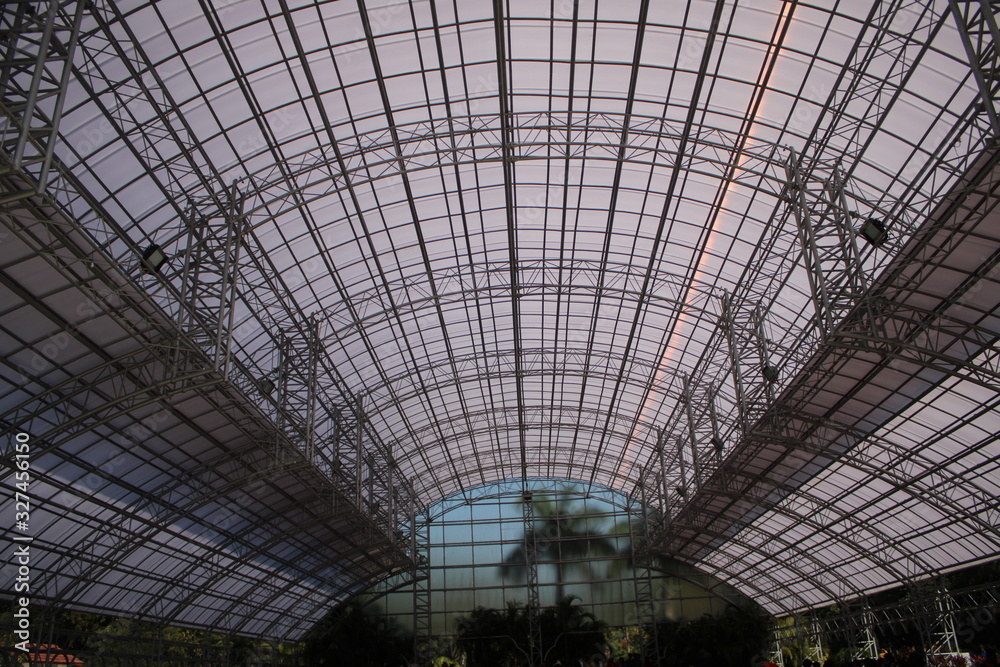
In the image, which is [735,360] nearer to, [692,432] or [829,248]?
[692,432]

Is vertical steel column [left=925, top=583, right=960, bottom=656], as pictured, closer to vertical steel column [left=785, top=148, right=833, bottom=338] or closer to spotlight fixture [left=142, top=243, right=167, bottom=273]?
vertical steel column [left=785, top=148, right=833, bottom=338]

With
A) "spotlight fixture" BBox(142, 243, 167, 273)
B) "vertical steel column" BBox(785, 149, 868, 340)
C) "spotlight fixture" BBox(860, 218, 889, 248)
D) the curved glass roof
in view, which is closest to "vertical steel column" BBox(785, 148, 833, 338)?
"vertical steel column" BBox(785, 149, 868, 340)

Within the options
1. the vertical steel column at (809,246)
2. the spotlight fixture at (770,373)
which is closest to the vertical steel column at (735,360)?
the spotlight fixture at (770,373)

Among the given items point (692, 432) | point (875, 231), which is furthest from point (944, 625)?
point (875, 231)

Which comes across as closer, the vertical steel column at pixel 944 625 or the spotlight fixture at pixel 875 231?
the spotlight fixture at pixel 875 231

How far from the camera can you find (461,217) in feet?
119

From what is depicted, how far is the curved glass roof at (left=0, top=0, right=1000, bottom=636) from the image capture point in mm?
22844

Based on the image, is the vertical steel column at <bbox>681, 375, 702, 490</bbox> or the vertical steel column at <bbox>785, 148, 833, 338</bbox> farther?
the vertical steel column at <bbox>681, 375, 702, 490</bbox>

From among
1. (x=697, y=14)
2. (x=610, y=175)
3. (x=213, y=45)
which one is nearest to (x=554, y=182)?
(x=610, y=175)

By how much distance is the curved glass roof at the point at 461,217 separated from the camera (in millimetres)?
22844

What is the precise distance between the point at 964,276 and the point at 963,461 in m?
16.5

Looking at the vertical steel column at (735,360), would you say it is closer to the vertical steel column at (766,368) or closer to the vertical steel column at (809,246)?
the vertical steel column at (766,368)

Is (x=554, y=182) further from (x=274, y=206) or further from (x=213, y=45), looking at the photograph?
(x=213, y=45)

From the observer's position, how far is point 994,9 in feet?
50.7
